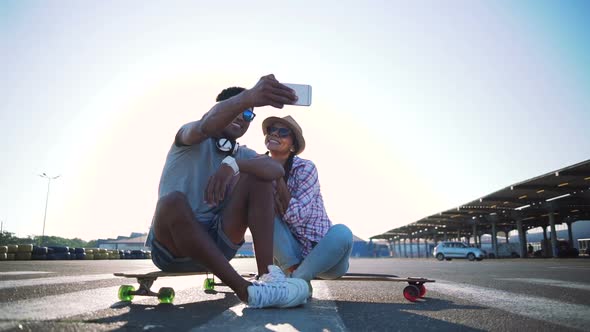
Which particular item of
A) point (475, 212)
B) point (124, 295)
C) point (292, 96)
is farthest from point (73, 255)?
point (475, 212)

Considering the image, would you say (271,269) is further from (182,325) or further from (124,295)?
(124,295)

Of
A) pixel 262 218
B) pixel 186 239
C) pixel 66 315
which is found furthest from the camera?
pixel 262 218

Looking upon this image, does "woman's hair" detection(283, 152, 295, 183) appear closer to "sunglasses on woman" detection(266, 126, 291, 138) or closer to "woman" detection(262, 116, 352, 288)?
"woman" detection(262, 116, 352, 288)

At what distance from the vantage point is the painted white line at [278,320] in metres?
1.66

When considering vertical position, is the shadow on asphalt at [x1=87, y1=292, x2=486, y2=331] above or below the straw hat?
below

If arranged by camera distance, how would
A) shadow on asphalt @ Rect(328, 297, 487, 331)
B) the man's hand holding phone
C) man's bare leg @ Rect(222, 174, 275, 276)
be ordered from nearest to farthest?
1. shadow on asphalt @ Rect(328, 297, 487, 331)
2. the man's hand holding phone
3. man's bare leg @ Rect(222, 174, 275, 276)

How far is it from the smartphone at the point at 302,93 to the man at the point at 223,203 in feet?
0.27

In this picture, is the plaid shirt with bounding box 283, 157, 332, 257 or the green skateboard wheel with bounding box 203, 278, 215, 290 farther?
the green skateboard wheel with bounding box 203, 278, 215, 290

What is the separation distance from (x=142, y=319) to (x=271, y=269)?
0.70 metres

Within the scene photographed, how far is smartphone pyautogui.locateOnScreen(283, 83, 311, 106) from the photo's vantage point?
216cm

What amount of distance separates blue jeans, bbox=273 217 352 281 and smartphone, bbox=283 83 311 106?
0.93 m

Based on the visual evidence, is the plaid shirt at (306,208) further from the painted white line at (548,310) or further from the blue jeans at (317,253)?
the painted white line at (548,310)

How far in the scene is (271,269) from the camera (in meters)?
2.24

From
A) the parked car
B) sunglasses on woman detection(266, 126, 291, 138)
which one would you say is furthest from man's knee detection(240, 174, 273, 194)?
the parked car
